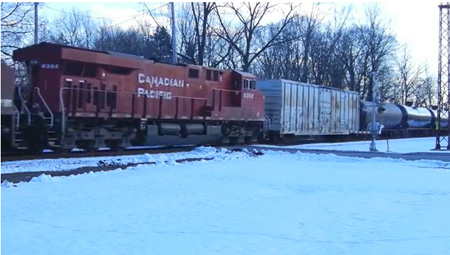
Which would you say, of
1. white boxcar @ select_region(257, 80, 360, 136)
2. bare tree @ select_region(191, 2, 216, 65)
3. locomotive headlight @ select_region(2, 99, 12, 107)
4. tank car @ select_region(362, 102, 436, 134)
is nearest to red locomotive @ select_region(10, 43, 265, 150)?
locomotive headlight @ select_region(2, 99, 12, 107)

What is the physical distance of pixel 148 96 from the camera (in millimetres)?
20469

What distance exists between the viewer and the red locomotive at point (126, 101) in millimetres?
17188

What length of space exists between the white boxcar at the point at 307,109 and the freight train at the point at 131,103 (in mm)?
57

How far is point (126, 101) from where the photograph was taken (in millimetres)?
19547

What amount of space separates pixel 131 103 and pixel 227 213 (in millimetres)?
12451

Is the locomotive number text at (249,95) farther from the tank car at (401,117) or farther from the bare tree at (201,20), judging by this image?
the bare tree at (201,20)

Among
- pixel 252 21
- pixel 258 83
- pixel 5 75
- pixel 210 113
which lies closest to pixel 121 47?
pixel 252 21

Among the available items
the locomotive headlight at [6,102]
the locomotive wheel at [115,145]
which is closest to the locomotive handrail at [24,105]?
the locomotive headlight at [6,102]

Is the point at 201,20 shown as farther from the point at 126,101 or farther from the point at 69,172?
the point at 69,172

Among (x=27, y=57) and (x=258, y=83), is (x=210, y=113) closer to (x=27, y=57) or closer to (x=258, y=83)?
(x=258, y=83)

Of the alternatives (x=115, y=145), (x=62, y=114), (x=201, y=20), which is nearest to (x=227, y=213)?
(x=62, y=114)

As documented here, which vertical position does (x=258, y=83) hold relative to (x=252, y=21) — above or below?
below

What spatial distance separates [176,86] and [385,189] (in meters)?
12.6

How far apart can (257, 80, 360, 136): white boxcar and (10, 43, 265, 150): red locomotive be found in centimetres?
216
